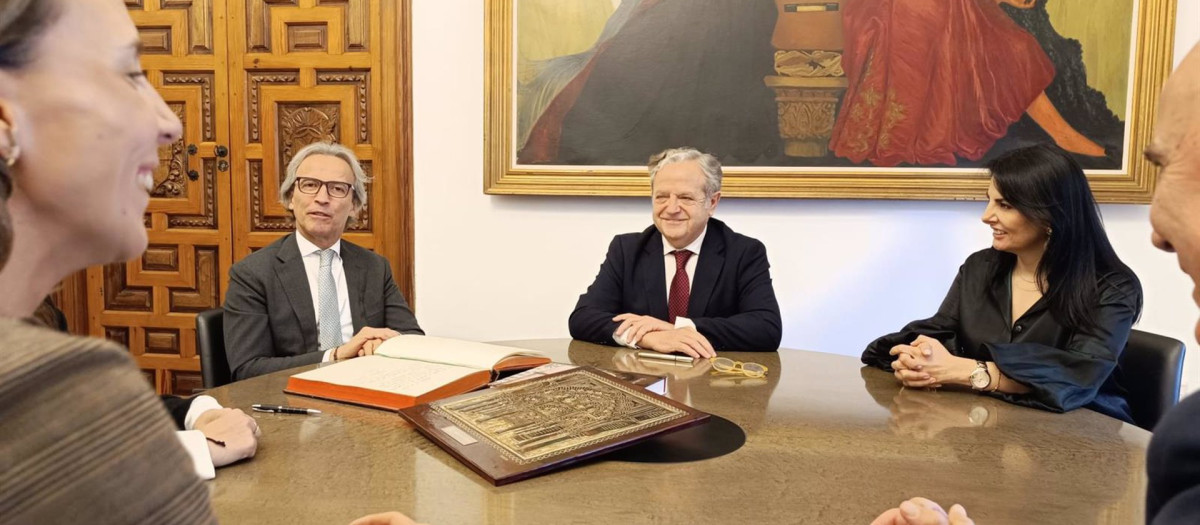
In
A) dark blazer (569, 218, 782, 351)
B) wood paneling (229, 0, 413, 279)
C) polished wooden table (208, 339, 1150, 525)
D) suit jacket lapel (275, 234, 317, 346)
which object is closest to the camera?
polished wooden table (208, 339, 1150, 525)

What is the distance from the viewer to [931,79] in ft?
11.7

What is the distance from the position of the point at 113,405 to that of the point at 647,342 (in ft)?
6.34

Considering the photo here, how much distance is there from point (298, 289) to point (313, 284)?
113 millimetres

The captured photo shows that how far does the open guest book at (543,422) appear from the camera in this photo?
4.27 ft

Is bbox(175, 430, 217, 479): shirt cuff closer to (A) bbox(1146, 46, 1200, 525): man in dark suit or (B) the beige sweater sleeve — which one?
(B) the beige sweater sleeve

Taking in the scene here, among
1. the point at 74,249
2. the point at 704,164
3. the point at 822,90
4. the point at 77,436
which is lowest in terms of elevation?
the point at 77,436

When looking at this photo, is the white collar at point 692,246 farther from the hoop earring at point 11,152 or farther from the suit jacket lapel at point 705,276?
the hoop earring at point 11,152

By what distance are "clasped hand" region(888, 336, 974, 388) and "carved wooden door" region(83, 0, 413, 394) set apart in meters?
2.81

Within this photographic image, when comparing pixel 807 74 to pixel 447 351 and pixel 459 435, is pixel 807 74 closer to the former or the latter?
pixel 447 351

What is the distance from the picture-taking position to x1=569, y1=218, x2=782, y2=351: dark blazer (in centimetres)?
→ 292

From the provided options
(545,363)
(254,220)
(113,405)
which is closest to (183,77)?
(254,220)

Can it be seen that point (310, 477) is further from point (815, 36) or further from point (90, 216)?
point (815, 36)

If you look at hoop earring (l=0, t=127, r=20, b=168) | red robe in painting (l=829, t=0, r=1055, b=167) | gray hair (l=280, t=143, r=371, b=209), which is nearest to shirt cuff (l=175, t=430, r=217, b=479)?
hoop earring (l=0, t=127, r=20, b=168)

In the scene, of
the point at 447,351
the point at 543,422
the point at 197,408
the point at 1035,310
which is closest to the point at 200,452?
the point at 197,408
